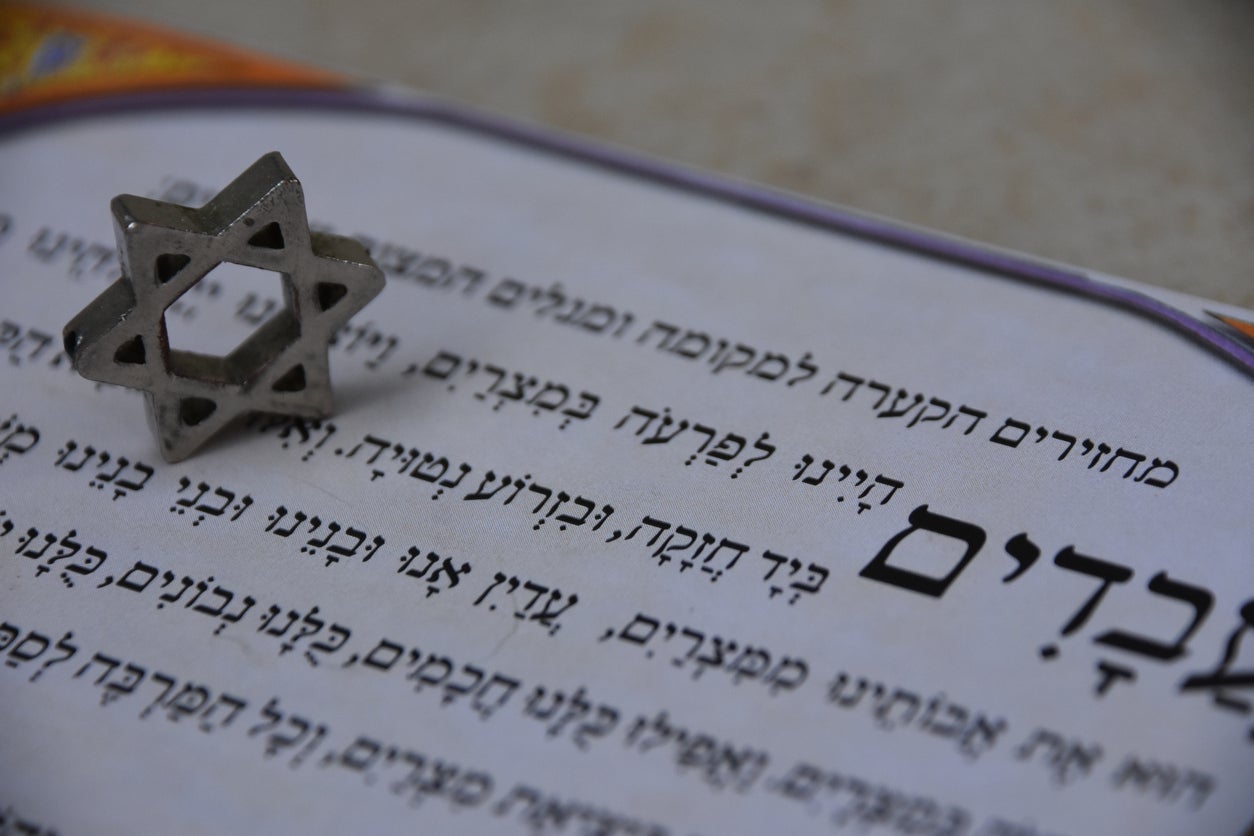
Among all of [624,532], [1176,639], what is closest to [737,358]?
[624,532]

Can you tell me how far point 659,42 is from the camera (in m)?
1.30

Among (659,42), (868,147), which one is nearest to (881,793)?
(868,147)

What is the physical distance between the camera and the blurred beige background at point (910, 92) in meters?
1.11

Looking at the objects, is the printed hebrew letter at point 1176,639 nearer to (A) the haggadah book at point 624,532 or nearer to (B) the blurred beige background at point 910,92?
(A) the haggadah book at point 624,532

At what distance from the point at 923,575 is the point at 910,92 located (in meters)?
0.58

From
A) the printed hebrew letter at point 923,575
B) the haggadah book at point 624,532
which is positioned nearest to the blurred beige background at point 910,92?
the haggadah book at point 624,532

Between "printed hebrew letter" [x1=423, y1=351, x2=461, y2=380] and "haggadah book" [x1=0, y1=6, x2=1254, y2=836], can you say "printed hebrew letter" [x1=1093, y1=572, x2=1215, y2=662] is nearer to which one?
"haggadah book" [x1=0, y1=6, x2=1254, y2=836]

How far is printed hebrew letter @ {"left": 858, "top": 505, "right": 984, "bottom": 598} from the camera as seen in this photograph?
2.58 feet

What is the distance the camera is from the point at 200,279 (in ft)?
2.73

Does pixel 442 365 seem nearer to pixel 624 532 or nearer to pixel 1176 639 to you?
pixel 624 532

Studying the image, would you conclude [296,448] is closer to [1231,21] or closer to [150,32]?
[150,32]

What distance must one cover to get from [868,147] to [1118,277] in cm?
27

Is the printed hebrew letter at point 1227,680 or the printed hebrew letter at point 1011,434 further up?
the printed hebrew letter at point 1011,434

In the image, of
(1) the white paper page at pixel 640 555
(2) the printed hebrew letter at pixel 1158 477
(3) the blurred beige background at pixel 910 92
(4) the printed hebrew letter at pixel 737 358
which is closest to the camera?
(1) the white paper page at pixel 640 555
